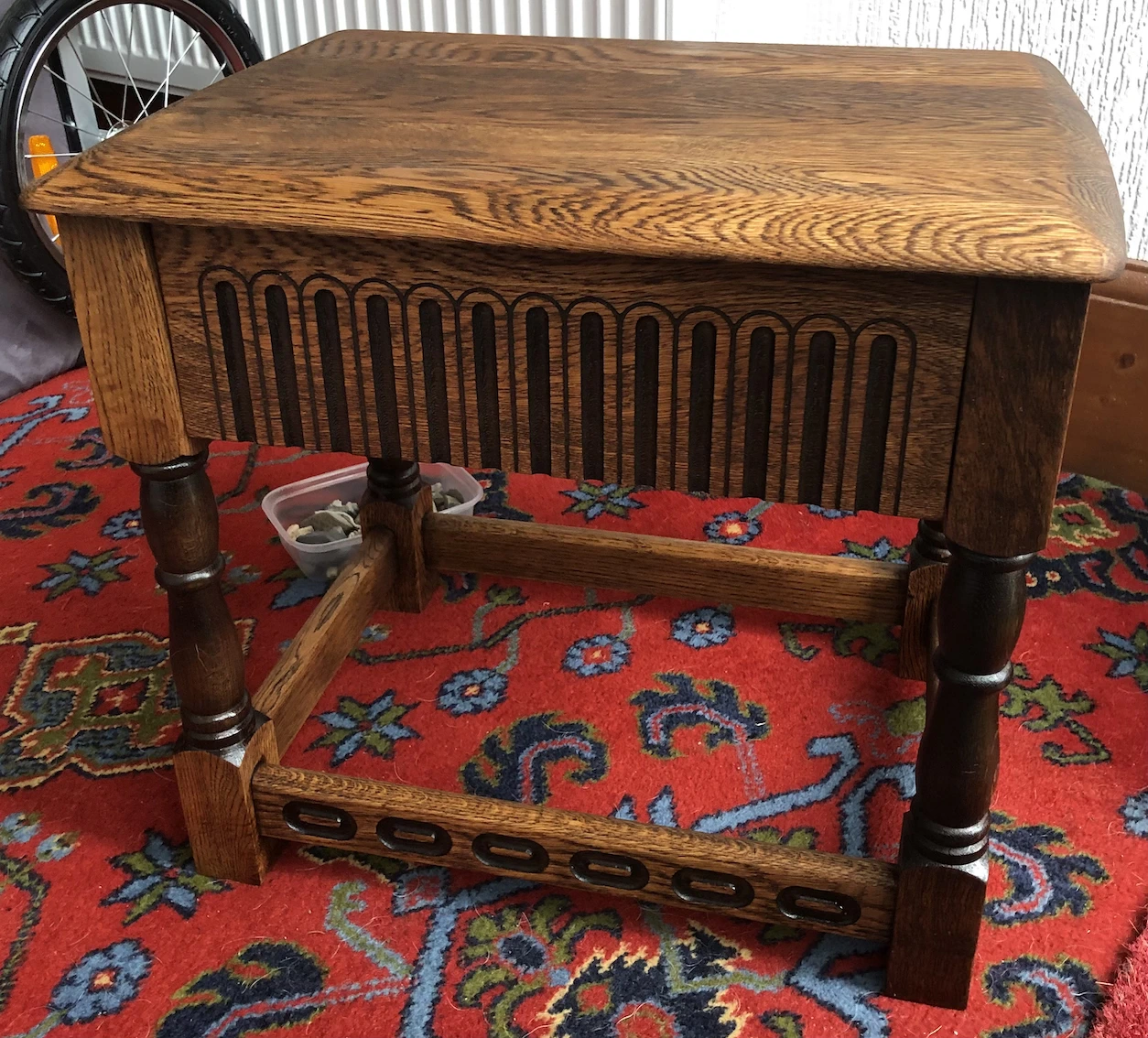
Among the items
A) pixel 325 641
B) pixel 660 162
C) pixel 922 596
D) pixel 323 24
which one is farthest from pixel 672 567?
pixel 323 24

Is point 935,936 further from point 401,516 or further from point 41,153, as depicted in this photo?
point 41,153

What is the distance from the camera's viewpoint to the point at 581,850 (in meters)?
1.10

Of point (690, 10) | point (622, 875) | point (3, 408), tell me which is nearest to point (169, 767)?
point (622, 875)

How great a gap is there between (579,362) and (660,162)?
0.52ft

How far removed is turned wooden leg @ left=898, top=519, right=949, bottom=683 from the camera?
1.40 meters

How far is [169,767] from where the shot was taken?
1.35 meters

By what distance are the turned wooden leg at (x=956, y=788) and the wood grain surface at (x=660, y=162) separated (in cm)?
26

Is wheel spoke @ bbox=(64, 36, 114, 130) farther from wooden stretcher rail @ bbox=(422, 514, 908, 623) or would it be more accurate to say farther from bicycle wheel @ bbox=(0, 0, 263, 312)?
wooden stretcher rail @ bbox=(422, 514, 908, 623)

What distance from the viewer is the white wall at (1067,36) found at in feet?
5.48

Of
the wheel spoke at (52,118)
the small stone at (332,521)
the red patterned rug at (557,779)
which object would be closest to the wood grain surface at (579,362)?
the red patterned rug at (557,779)

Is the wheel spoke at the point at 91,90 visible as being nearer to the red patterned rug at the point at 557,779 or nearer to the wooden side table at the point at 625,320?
the red patterned rug at the point at 557,779

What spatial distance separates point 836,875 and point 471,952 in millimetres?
344

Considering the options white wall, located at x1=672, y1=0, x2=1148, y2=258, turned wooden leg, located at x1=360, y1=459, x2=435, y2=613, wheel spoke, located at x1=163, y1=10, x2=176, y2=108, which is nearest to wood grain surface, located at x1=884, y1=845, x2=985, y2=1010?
turned wooden leg, located at x1=360, y1=459, x2=435, y2=613

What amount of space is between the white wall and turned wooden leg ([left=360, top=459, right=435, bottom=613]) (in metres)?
0.84
